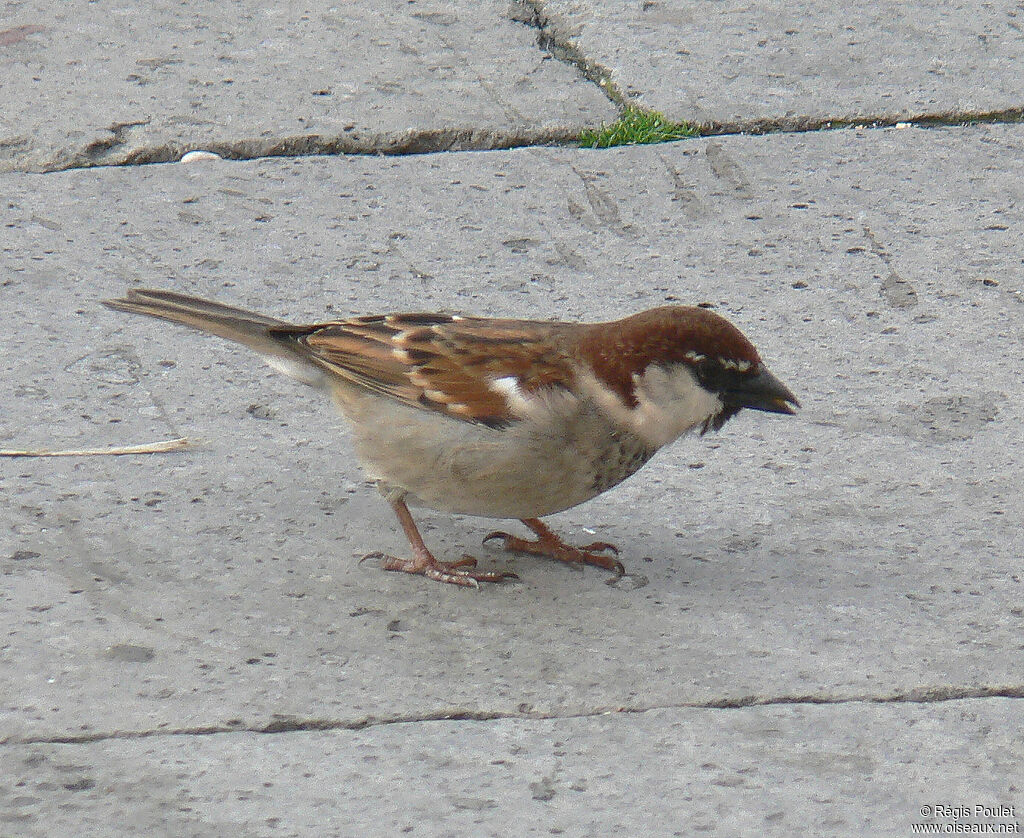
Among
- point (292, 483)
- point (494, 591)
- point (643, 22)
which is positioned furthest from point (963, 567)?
point (643, 22)

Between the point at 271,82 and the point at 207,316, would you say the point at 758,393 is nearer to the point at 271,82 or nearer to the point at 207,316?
the point at 207,316

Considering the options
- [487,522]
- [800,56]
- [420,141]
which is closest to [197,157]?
[420,141]

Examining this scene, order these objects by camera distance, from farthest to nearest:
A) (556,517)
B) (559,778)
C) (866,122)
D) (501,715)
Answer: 1. (866,122)
2. (556,517)
3. (501,715)
4. (559,778)

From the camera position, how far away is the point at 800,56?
244 inches

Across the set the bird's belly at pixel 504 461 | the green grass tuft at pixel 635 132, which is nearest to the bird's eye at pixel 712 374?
the bird's belly at pixel 504 461

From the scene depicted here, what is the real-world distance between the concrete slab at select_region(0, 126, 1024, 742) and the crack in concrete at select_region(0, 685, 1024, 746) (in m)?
0.01

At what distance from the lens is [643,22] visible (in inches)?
251

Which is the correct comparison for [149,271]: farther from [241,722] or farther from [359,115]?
[241,722]

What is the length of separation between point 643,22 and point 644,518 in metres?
3.11

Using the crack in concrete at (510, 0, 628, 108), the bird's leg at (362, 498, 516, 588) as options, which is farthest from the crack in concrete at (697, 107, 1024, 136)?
the bird's leg at (362, 498, 516, 588)

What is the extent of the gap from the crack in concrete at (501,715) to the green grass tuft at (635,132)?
116 inches

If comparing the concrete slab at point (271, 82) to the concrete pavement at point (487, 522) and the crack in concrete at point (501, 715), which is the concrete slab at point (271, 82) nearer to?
the concrete pavement at point (487, 522)

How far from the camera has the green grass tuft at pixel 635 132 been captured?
564 cm

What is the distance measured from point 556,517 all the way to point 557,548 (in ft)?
1.06
